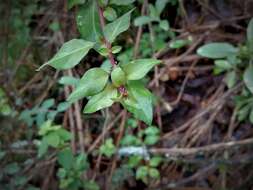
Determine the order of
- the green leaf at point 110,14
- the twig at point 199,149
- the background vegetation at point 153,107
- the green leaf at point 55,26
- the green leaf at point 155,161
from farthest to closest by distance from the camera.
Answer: the green leaf at point 55,26, the green leaf at point 155,161, the twig at point 199,149, the background vegetation at point 153,107, the green leaf at point 110,14

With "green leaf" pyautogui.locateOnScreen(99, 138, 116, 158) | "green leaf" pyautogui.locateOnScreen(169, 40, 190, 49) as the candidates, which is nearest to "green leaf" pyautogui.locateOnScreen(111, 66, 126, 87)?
"green leaf" pyautogui.locateOnScreen(99, 138, 116, 158)

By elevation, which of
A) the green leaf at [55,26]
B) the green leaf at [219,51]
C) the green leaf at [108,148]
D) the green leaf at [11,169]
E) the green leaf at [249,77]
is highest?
the green leaf at [55,26]

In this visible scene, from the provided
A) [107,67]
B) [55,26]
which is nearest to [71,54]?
[107,67]

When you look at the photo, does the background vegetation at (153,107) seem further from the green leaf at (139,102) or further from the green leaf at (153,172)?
the green leaf at (139,102)

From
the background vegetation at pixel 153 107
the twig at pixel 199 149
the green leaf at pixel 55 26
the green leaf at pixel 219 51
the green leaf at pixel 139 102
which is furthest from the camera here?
the green leaf at pixel 55 26

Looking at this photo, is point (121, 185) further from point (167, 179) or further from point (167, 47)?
point (167, 47)

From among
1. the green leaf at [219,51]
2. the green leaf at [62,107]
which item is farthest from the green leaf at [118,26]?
the green leaf at [219,51]

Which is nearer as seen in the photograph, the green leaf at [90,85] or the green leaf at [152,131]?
the green leaf at [90,85]

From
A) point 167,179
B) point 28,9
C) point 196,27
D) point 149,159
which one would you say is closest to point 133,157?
point 149,159
